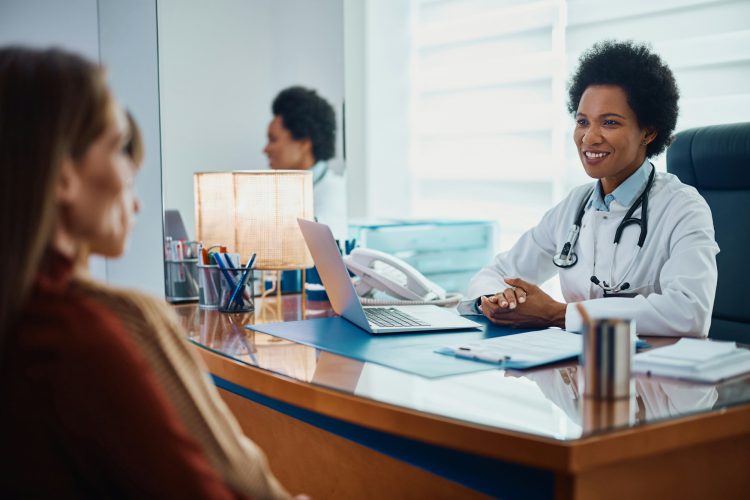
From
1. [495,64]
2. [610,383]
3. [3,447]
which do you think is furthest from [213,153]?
[3,447]

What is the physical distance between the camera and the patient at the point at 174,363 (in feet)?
3.16

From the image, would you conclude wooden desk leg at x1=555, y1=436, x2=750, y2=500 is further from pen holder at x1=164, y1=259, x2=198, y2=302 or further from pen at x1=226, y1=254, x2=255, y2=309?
pen holder at x1=164, y1=259, x2=198, y2=302

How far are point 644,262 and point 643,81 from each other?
20.7 inches

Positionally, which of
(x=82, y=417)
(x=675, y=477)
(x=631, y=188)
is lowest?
(x=675, y=477)

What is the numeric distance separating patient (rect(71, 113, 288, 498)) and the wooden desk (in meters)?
0.35

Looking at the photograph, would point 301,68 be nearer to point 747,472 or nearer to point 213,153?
point 213,153

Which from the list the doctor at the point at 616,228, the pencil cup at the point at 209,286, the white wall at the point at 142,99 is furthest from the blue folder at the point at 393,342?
the white wall at the point at 142,99

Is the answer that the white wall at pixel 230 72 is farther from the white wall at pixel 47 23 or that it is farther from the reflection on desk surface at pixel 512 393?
the reflection on desk surface at pixel 512 393

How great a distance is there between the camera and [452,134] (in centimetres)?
404

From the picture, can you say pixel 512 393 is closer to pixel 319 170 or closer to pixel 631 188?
pixel 631 188

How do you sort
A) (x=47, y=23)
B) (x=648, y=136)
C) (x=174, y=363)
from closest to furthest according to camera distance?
(x=174, y=363)
(x=648, y=136)
(x=47, y=23)

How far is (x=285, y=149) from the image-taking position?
3021mm

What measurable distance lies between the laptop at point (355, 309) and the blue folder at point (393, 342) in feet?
0.07

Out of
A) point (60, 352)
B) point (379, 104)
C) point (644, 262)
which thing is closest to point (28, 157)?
point (60, 352)
